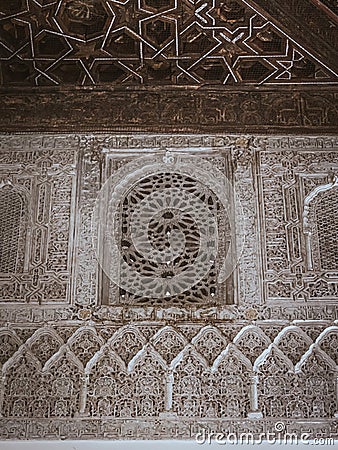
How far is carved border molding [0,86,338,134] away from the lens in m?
5.42

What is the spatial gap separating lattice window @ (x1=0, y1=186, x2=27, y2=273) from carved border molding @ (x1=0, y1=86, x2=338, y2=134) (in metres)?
0.56

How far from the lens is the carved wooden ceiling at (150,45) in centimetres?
510

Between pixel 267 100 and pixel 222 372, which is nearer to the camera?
pixel 222 372

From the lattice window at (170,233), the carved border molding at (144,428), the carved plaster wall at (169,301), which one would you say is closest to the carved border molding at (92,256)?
the carved plaster wall at (169,301)

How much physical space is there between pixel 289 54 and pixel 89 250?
2034mm

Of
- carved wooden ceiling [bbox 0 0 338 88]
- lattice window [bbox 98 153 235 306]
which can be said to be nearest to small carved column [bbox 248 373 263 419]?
lattice window [bbox 98 153 235 306]

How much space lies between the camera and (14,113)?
548 cm

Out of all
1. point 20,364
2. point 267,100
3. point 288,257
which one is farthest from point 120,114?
point 20,364

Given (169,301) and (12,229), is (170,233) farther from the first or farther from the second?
(12,229)

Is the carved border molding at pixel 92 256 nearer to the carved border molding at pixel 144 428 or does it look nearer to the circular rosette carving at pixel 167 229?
the circular rosette carving at pixel 167 229

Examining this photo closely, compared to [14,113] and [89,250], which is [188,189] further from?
[14,113]

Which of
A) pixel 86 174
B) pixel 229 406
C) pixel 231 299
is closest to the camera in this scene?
pixel 229 406
